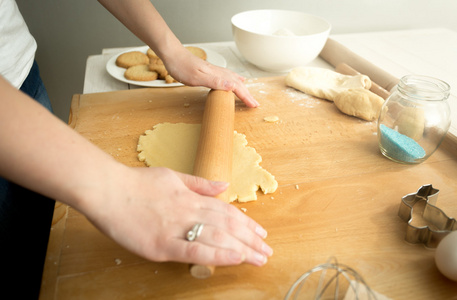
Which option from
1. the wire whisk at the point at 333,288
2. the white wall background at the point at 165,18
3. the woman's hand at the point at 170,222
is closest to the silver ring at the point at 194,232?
the woman's hand at the point at 170,222

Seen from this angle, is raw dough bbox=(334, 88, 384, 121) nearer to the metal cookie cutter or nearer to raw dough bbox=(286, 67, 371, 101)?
raw dough bbox=(286, 67, 371, 101)

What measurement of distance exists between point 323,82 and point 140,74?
68cm

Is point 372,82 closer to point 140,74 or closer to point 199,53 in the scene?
point 199,53

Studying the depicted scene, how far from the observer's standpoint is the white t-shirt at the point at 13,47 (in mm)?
1093

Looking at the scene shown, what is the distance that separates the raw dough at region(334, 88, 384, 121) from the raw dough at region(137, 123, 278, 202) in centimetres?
36

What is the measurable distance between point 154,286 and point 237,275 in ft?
0.49

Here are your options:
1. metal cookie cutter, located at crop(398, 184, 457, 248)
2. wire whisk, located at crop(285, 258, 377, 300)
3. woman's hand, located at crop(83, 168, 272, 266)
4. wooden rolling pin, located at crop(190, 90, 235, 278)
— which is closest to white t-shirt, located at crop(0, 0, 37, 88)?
wooden rolling pin, located at crop(190, 90, 235, 278)

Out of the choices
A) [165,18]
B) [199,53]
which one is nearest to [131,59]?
[199,53]

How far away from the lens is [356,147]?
1.04 metres

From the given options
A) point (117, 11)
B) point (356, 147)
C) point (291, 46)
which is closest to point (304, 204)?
point (356, 147)

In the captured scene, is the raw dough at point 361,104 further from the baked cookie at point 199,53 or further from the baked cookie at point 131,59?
the baked cookie at point 131,59

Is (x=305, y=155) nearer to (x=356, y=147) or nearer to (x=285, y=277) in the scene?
→ (x=356, y=147)

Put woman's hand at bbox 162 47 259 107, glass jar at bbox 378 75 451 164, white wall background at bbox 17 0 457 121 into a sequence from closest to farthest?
glass jar at bbox 378 75 451 164
woman's hand at bbox 162 47 259 107
white wall background at bbox 17 0 457 121

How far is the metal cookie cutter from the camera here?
0.72 meters
